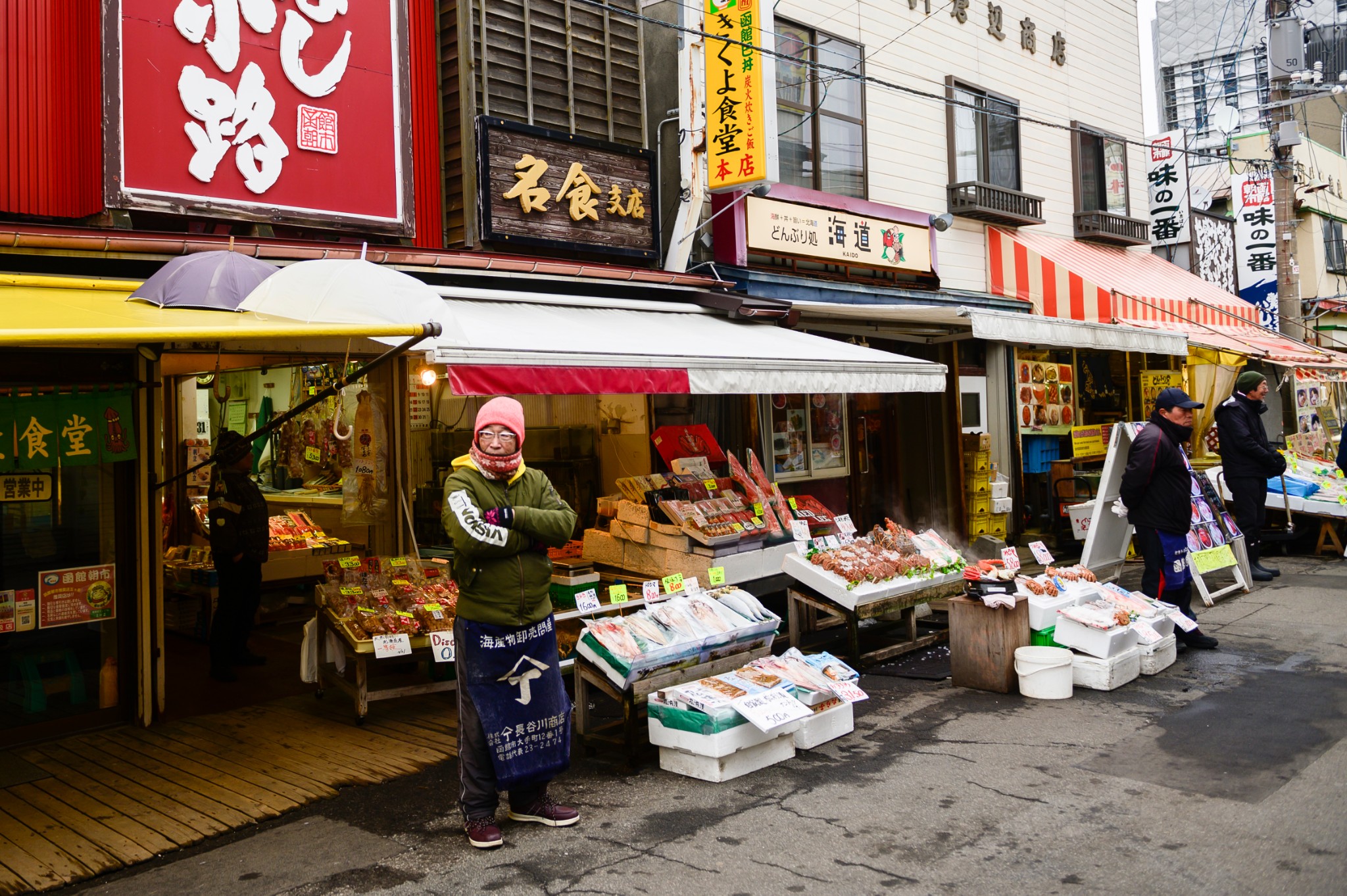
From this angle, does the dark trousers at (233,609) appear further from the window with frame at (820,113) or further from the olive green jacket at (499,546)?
the window with frame at (820,113)

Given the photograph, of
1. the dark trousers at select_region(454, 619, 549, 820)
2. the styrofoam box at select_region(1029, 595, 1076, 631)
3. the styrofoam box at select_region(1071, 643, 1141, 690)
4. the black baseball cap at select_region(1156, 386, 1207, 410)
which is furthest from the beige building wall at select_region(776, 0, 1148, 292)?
the dark trousers at select_region(454, 619, 549, 820)

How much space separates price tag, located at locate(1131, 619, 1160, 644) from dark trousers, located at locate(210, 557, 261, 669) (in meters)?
7.27

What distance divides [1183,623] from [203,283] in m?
7.69

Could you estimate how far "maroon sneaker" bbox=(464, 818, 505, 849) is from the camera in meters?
4.86

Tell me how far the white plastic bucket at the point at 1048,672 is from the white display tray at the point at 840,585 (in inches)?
49.9

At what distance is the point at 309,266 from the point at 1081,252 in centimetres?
1378

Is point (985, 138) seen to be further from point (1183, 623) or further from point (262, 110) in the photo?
point (262, 110)

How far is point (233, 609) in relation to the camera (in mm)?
8656

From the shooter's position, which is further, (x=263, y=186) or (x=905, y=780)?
(x=263, y=186)

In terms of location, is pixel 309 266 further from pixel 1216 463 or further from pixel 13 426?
pixel 1216 463

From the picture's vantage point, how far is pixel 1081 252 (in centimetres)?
1623

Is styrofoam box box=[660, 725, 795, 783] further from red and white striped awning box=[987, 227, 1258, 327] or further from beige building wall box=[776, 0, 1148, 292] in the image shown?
red and white striped awning box=[987, 227, 1258, 327]

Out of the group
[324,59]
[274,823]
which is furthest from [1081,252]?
[274,823]

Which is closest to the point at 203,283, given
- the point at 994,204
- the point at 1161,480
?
the point at 1161,480
